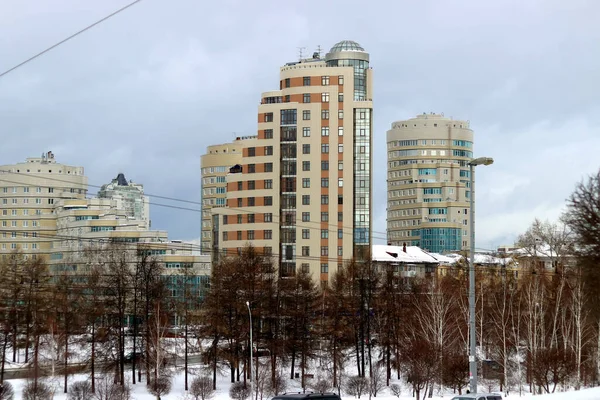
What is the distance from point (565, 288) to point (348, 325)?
2163 centimetres

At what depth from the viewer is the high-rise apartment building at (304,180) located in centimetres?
13750

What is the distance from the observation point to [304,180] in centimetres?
13862

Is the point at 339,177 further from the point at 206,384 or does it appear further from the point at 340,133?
the point at 206,384

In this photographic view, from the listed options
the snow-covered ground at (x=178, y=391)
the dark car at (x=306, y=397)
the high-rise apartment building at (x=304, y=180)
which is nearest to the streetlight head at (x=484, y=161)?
the dark car at (x=306, y=397)

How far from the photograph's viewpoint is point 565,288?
334 ft

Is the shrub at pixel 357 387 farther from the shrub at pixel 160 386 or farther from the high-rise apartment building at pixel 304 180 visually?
the high-rise apartment building at pixel 304 180

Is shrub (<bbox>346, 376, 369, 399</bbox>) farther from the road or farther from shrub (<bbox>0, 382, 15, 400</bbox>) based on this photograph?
shrub (<bbox>0, 382, 15, 400</bbox>)

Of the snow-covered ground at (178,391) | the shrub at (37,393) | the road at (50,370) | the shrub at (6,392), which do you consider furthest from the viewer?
the road at (50,370)

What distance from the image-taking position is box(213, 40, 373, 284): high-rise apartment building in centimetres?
13750

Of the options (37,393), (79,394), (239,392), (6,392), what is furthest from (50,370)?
(239,392)

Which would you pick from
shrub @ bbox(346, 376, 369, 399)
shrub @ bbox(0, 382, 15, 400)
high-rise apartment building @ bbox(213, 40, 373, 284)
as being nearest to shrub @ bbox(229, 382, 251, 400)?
shrub @ bbox(346, 376, 369, 399)

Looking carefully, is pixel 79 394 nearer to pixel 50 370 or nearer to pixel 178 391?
pixel 178 391

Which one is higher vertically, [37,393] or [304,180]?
[304,180]

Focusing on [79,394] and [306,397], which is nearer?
[306,397]
